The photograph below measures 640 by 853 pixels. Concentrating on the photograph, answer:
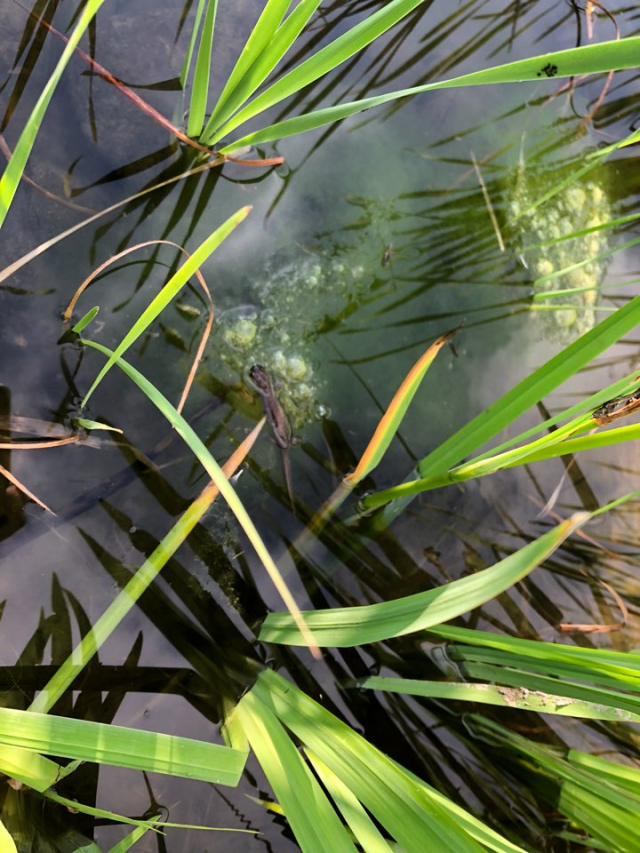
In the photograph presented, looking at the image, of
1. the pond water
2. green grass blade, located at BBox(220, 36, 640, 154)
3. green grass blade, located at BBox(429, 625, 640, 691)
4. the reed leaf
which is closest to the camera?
green grass blade, located at BBox(220, 36, 640, 154)

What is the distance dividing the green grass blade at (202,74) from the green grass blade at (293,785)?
1007 millimetres

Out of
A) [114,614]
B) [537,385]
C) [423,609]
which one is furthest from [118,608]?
[537,385]

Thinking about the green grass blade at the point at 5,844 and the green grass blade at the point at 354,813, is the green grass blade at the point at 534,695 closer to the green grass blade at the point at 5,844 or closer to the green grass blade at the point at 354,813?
the green grass blade at the point at 354,813

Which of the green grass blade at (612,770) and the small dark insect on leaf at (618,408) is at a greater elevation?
the small dark insect on leaf at (618,408)

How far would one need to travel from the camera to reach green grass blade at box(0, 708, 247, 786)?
731 mm

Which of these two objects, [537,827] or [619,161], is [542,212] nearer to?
[619,161]

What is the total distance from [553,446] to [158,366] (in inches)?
27.6

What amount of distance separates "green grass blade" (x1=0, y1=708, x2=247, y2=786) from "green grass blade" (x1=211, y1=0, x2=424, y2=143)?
90 cm

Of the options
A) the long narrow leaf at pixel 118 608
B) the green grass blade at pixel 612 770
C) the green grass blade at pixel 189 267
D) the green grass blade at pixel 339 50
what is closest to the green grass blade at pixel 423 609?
the long narrow leaf at pixel 118 608

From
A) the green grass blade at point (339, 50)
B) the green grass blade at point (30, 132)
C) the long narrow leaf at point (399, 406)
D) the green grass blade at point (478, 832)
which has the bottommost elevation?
the green grass blade at point (478, 832)

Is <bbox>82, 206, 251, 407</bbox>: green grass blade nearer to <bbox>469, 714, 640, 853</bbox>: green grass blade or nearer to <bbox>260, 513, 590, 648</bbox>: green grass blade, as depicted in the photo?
<bbox>260, 513, 590, 648</bbox>: green grass blade

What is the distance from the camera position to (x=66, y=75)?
1111mm

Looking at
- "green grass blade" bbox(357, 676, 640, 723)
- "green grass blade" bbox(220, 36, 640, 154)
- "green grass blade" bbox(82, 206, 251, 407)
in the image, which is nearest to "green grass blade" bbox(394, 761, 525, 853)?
"green grass blade" bbox(357, 676, 640, 723)

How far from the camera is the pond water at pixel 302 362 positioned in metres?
1.04
